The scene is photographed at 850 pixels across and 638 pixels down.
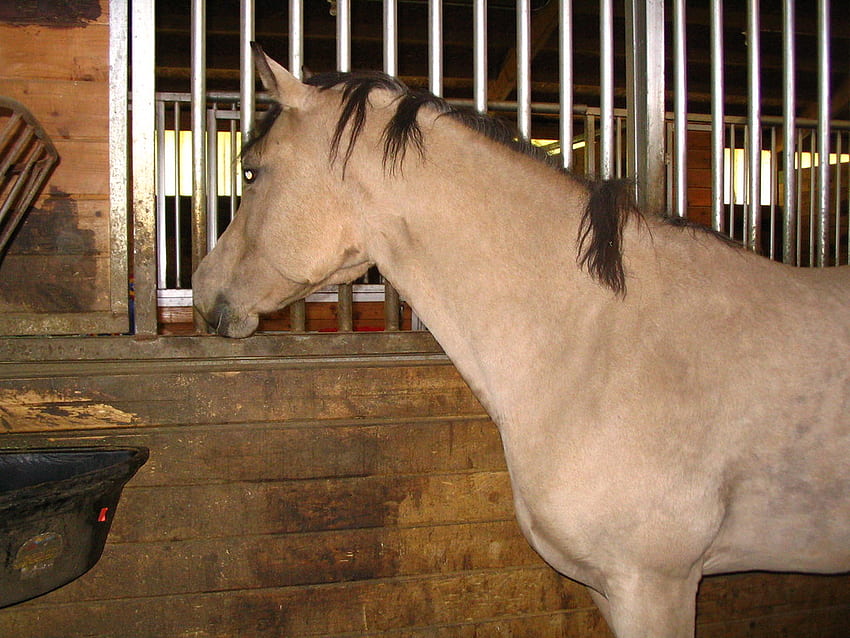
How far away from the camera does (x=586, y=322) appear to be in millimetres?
1408

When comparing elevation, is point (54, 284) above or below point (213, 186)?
below

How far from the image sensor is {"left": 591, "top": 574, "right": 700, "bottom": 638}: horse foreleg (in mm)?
1309

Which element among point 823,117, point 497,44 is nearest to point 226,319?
point 823,117

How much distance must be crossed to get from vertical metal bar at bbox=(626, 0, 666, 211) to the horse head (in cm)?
110

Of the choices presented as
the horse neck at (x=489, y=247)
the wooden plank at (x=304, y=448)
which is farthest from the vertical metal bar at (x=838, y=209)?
the wooden plank at (x=304, y=448)

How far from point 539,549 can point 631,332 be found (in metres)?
0.55

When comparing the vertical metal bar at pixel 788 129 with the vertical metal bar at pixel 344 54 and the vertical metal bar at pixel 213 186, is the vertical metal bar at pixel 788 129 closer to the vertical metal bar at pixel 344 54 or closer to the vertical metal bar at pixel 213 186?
the vertical metal bar at pixel 344 54

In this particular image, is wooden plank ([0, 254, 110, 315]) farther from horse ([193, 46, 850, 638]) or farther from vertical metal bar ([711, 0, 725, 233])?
vertical metal bar ([711, 0, 725, 233])

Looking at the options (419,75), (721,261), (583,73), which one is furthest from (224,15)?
(721,261)

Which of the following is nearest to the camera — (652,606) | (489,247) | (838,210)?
(652,606)

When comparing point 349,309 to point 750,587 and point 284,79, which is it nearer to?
point 284,79

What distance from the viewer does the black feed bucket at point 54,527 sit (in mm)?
1250

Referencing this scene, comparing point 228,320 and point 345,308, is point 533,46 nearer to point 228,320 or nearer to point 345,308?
point 345,308

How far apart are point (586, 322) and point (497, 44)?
17.9 ft
